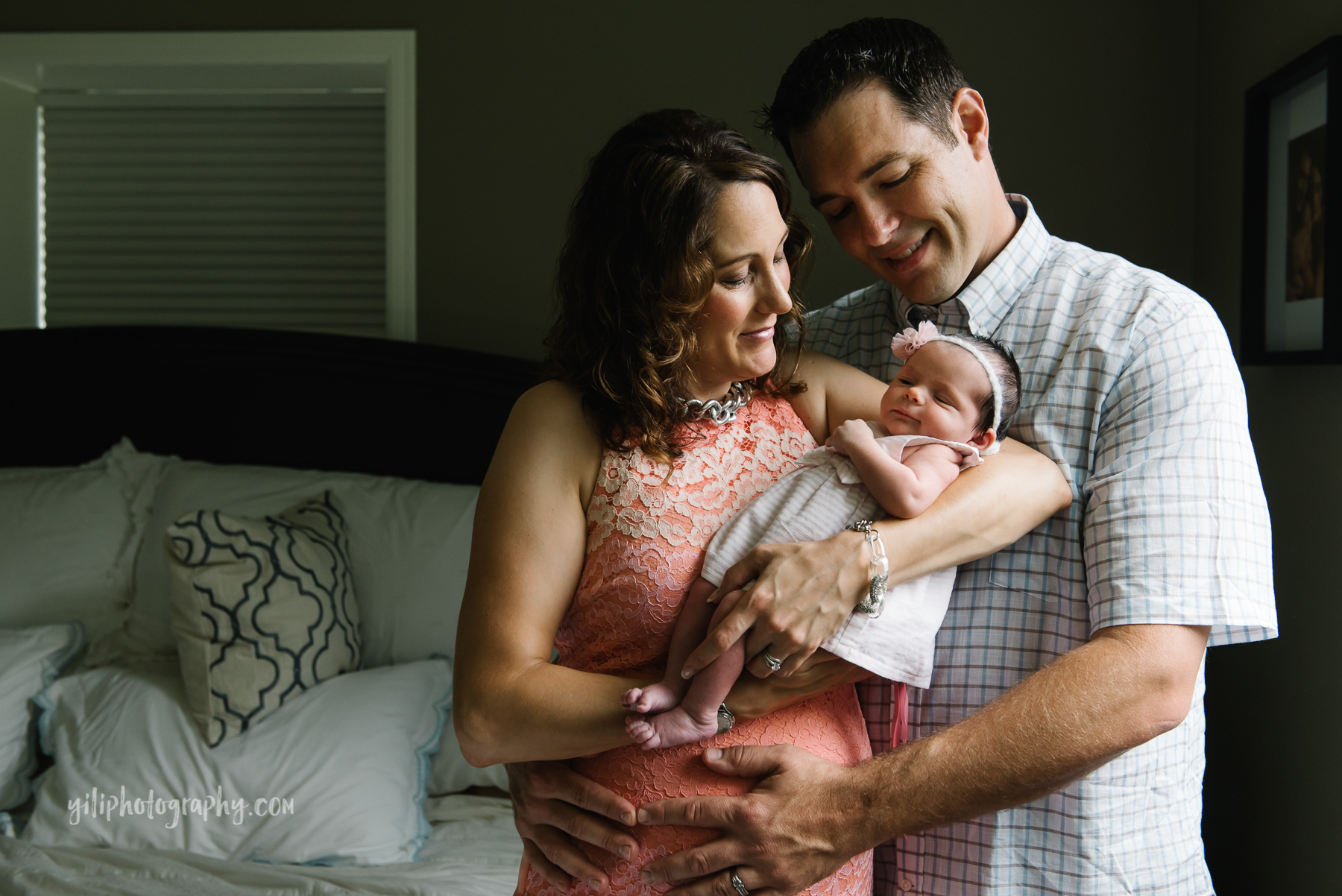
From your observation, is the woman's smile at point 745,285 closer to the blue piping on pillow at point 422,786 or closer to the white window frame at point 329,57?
the blue piping on pillow at point 422,786

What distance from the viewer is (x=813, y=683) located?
121 cm

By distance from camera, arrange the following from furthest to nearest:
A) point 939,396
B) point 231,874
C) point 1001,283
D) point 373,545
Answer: point 373,545, point 231,874, point 1001,283, point 939,396

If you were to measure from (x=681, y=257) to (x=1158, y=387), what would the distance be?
0.62 metres

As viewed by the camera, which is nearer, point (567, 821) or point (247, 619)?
point (567, 821)

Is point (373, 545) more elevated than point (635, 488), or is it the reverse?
point (635, 488)

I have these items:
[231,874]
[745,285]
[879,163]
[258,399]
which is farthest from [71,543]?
[879,163]

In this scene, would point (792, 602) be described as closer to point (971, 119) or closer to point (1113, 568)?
point (1113, 568)

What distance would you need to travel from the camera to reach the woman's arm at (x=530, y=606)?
1.17 m

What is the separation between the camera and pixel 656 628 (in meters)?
1.26

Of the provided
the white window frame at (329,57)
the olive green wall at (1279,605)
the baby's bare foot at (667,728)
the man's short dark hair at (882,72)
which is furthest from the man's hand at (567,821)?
the white window frame at (329,57)

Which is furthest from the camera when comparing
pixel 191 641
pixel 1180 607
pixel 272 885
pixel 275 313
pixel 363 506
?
pixel 275 313

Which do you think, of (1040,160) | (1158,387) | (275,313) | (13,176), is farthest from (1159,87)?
(13,176)

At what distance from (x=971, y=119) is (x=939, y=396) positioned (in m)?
0.46

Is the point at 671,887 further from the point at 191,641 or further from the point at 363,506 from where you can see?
the point at 363,506
